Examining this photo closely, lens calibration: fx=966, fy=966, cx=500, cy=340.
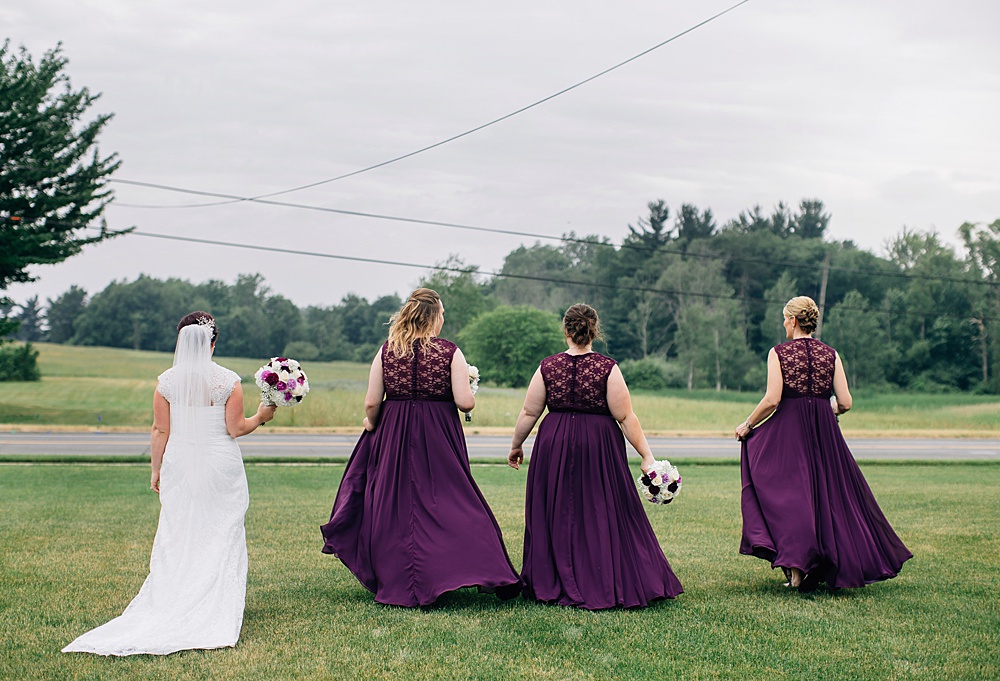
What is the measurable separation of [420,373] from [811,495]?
3.23 meters

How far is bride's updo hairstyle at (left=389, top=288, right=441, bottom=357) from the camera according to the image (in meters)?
7.14

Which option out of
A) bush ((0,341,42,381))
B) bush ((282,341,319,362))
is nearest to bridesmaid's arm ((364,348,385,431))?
bush ((0,341,42,381))

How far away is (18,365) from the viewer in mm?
46250

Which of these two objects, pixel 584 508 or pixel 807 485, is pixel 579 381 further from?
pixel 807 485

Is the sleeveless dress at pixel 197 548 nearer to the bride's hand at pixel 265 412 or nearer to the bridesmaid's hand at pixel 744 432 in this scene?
the bride's hand at pixel 265 412

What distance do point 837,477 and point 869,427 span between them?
33.0m

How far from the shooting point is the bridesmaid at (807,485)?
295 inches

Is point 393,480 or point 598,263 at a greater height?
point 598,263

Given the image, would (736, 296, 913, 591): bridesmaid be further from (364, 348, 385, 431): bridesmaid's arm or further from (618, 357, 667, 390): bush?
(618, 357, 667, 390): bush

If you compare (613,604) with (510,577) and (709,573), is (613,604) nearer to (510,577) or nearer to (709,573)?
(510,577)

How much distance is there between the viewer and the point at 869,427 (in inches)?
1511

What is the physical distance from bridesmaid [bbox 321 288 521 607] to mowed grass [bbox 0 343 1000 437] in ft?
77.8

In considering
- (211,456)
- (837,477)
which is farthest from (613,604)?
(211,456)

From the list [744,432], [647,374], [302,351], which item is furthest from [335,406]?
[647,374]
